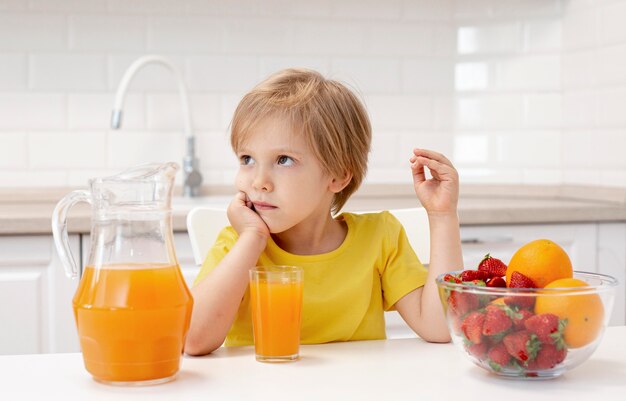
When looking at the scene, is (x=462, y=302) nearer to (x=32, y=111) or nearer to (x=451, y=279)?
(x=451, y=279)

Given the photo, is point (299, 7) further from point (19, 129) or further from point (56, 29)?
point (19, 129)

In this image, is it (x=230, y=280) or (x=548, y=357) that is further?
(x=230, y=280)

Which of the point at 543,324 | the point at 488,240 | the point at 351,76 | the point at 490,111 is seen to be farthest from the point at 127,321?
the point at 490,111

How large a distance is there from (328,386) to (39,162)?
2054 mm

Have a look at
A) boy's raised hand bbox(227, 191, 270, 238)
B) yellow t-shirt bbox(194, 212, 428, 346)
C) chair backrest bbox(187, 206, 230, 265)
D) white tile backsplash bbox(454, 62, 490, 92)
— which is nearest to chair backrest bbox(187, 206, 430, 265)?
chair backrest bbox(187, 206, 230, 265)

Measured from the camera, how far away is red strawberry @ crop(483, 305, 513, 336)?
36.2 inches

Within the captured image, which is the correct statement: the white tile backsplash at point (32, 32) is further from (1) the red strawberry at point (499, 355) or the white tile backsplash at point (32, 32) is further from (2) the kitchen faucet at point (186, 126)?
(1) the red strawberry at point (499, 355)

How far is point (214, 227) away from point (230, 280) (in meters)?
0.36

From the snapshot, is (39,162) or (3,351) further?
(39,162)

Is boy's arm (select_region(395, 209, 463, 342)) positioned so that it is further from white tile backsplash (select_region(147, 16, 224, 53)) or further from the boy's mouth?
white tile backsplash (select_region(147, 16, 224, 53))

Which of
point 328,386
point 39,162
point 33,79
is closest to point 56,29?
point 33,79

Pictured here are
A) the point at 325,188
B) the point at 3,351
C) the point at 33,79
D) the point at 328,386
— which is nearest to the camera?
the point at 328,386

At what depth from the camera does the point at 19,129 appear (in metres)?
2.77

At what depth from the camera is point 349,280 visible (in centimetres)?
143
